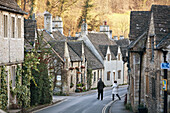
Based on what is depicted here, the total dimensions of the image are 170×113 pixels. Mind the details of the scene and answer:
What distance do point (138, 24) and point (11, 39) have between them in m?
9.34

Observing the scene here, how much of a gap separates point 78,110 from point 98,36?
3743cm

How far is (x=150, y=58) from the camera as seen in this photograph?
21391 mm

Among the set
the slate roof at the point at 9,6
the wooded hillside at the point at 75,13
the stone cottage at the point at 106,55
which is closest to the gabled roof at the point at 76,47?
the stone cottage at the point at 106,55

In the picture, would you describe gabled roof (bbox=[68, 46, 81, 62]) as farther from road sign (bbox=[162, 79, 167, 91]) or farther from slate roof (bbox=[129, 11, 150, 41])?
road sign (bbox=[162, 79, 167, 91])

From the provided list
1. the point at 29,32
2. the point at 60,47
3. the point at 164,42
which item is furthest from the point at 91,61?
the point at 164,42

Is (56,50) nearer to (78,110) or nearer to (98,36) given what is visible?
(78,110)

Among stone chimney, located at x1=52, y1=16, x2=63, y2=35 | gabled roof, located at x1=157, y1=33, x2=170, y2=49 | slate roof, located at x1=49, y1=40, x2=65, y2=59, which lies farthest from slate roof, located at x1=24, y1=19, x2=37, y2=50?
stone chimney, located at x1=52, y1=16, x2=63, y2=35

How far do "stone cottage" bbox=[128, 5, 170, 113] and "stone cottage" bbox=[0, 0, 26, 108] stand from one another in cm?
729

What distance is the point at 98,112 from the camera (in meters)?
25.4

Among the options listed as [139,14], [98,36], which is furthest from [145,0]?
[139,14]

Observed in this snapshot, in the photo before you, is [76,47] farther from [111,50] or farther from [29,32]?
[29,32]

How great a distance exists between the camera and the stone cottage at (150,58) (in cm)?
1873

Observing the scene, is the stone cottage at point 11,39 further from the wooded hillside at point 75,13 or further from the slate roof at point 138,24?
the wooded hillside at point 75,13

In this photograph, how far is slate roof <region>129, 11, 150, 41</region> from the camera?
2706 cm
